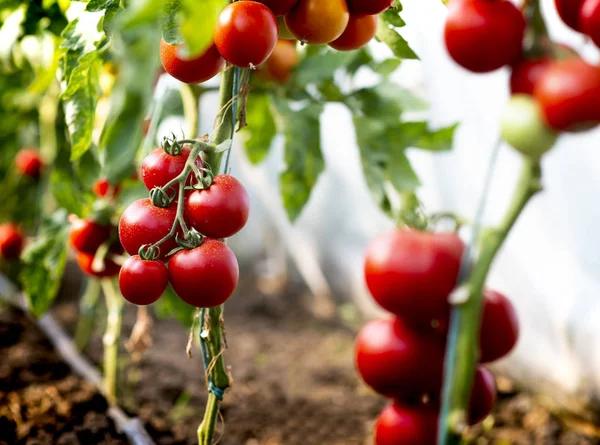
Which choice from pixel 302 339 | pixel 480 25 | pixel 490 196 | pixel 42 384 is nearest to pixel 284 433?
pixel 42 384

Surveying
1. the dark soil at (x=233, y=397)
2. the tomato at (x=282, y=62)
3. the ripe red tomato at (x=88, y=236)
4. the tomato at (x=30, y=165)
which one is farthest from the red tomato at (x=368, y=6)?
the tomato at (x=30, y=165)

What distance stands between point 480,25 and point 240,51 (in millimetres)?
214

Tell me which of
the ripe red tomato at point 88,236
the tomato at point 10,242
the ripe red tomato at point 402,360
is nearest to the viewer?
the ripe red tomato at point 402,360

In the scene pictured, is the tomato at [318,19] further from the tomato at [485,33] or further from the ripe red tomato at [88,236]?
the ripe red tomato at [88,236]

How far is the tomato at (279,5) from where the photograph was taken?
55cm

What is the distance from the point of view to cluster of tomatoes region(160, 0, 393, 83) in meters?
0.51

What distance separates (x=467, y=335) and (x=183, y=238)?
28 cm

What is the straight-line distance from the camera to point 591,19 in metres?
0.38

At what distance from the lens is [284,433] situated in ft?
4.24

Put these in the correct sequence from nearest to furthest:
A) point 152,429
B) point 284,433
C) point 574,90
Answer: point 574,90 → point 152,429 → point 284,433

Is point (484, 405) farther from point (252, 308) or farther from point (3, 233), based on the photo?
point (252, 308)

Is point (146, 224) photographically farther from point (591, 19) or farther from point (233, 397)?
point (233, 397)

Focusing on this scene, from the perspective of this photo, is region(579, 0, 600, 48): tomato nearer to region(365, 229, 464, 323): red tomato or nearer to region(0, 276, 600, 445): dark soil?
region(365, 229, 464, 323): red tomato

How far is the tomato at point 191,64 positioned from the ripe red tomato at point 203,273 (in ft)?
0.51
